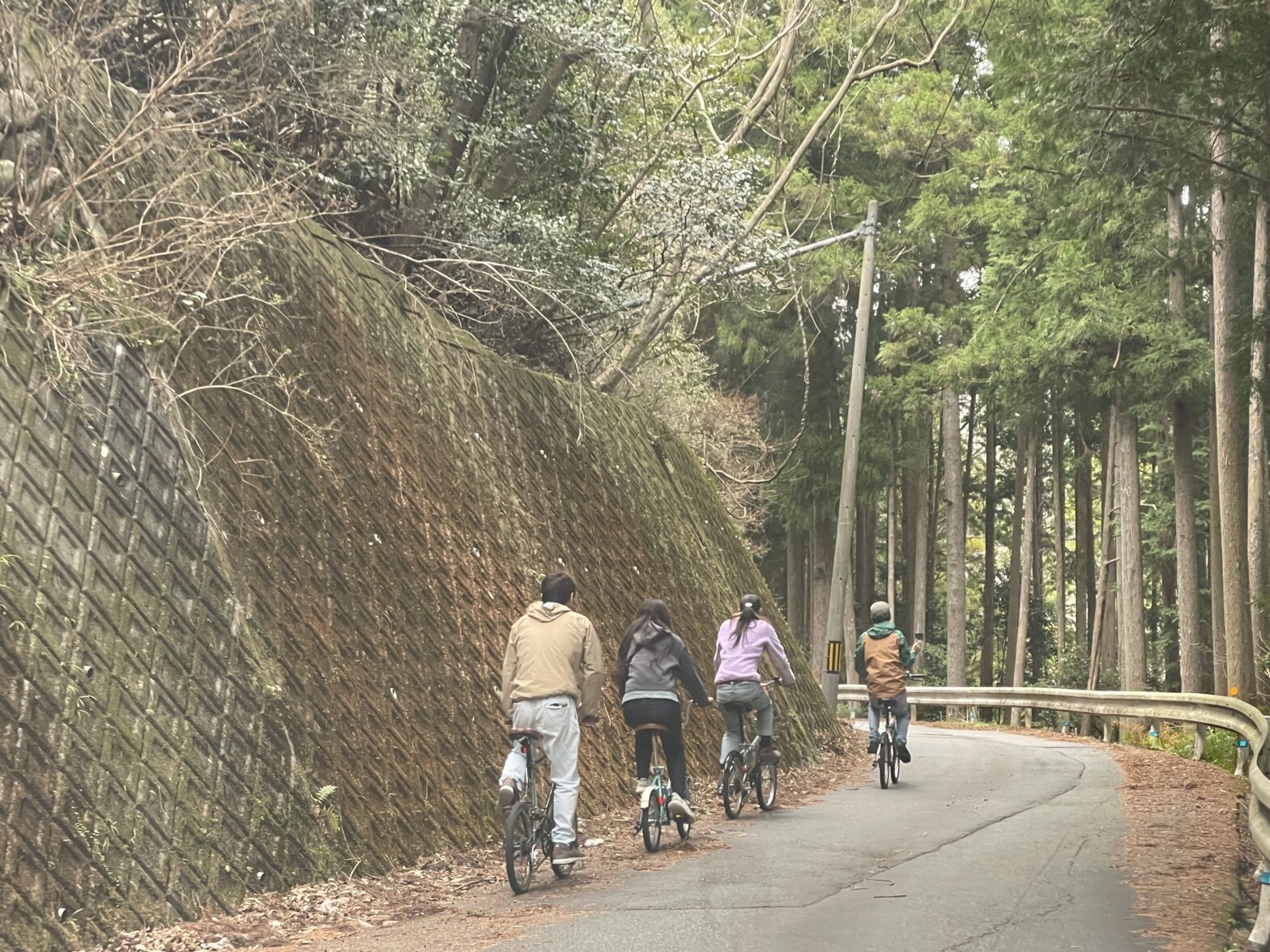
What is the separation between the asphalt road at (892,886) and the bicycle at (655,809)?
1.42 feet

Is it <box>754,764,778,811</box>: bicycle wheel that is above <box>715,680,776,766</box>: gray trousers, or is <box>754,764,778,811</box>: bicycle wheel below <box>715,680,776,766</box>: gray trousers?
below

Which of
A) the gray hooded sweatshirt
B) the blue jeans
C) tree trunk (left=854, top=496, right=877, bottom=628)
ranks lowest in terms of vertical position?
the blue jeans

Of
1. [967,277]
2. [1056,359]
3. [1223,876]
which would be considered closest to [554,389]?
[1223,876]

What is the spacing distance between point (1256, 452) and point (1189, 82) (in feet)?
27.7

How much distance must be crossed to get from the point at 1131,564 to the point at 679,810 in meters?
16.3

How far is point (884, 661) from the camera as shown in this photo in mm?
14680

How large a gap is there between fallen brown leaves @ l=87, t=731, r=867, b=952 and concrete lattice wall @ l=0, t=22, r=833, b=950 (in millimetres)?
152

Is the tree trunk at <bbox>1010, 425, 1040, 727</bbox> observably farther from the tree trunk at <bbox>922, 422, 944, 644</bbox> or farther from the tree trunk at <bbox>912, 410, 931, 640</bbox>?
the tree trunk at <bbox>922, 422, 944, 644</bbox>

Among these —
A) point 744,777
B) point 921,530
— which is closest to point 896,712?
point 744,777

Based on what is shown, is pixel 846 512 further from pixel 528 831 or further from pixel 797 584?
pixel 797 584

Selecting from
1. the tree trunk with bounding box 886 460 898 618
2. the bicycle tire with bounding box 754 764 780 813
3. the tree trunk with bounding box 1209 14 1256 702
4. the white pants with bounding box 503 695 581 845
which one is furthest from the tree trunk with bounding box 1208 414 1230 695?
the white pants with bounding box 503 695 581 845

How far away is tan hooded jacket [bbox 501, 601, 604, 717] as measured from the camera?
28.5ft

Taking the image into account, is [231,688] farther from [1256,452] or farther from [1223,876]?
[1256,452]

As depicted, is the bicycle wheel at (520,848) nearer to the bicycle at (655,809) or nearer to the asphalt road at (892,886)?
the asphalt road at (892,886)
